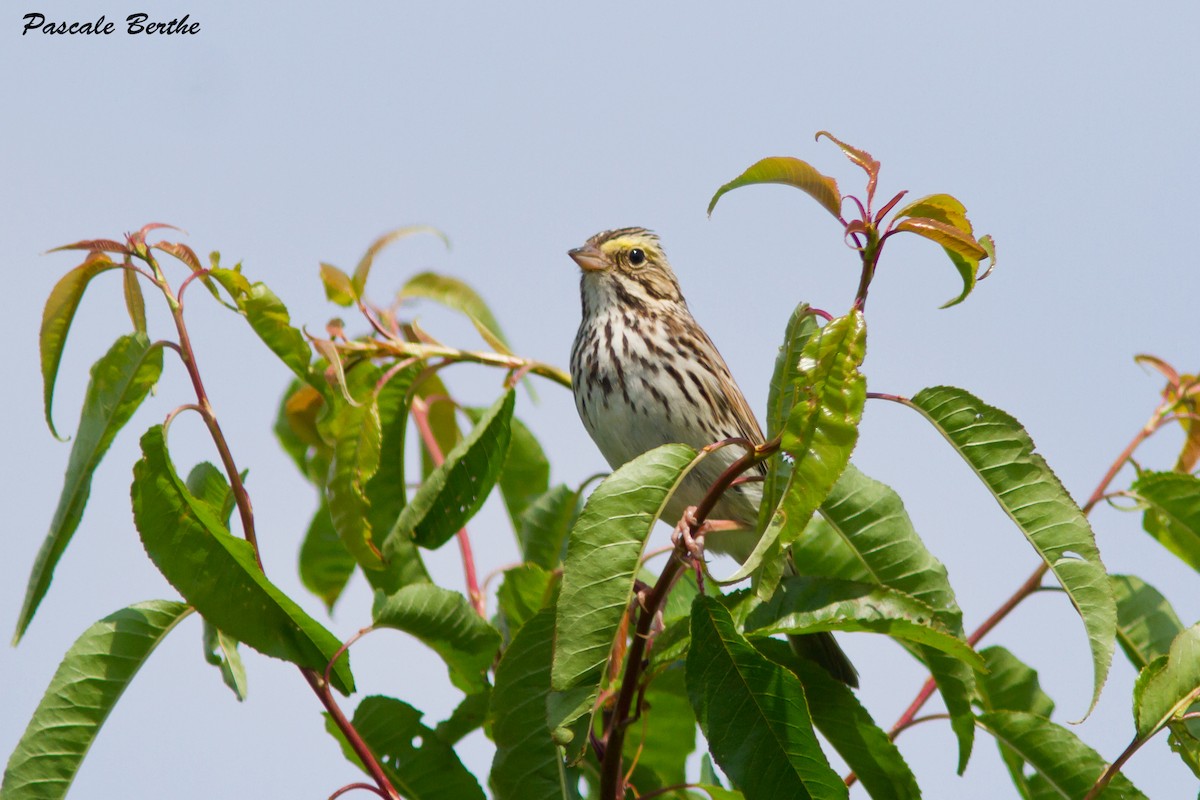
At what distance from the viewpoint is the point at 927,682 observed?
13.0ft

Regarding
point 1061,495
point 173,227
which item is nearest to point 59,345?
point 173,227

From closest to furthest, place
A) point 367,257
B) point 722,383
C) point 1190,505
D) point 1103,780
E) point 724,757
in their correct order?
point 724,757, point 1103,780, point 1190,505, point 367,257, point 722,383

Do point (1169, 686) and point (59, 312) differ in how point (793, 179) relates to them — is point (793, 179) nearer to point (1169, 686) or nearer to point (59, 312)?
point (1169, 686)

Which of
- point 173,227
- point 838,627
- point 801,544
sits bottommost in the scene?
point 838,627

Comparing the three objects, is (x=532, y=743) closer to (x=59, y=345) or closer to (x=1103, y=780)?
(x=1103, y=780)

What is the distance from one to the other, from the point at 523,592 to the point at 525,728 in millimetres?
638

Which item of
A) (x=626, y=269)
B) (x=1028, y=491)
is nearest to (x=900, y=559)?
(x=1028, y=491)

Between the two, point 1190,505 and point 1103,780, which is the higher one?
point 1190,505

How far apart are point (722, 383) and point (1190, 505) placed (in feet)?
7.26

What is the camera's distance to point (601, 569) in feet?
8.93

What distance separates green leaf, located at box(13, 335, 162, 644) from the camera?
3260 millimetres

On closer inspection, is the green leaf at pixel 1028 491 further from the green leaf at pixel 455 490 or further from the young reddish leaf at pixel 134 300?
the young reddish leaf at pixel 134 300

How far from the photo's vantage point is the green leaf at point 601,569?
2.70 m

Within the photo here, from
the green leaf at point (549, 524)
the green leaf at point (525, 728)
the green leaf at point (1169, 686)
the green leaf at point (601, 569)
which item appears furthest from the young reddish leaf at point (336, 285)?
the green leaf at point (1169, 686)
